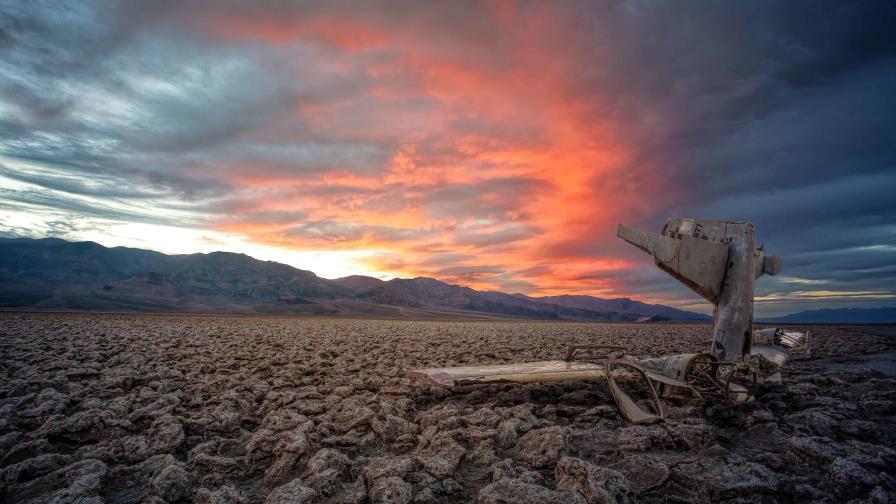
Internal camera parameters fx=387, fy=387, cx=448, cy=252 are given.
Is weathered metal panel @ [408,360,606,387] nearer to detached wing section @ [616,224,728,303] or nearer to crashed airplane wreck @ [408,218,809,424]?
crashed airplane wreck @ [408,218,809,424]

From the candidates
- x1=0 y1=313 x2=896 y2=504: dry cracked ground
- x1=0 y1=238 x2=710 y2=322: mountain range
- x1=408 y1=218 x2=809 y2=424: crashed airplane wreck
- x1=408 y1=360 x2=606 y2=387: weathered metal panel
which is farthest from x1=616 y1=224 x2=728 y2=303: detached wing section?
x1=0 y1=238 x2=710 y2=322: mountain range

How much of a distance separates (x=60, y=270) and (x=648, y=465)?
201749mm

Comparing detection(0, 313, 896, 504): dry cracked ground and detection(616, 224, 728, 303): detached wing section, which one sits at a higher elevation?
detection(616, 224, 728, 303): detached wing section

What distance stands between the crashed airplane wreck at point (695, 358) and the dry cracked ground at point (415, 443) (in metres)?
0.24

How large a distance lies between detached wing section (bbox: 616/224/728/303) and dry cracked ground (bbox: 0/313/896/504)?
152cm

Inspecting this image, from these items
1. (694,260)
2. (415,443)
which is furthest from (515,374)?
(694,260)

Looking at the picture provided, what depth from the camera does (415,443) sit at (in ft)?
11.5

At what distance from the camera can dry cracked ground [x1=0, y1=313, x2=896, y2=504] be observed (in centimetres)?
252

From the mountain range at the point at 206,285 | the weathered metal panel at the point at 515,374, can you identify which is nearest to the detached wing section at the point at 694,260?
the weathered metal panel at the point at 515,374

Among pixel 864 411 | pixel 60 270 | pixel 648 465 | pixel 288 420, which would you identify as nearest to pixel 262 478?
pixel 288 420

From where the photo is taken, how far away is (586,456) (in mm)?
3115

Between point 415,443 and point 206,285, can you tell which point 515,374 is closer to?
point 415,443

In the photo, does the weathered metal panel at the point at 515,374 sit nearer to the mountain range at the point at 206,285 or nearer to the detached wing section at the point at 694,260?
the detached wing section at the point at 694,260

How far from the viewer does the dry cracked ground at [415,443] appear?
2.52 metres
